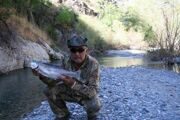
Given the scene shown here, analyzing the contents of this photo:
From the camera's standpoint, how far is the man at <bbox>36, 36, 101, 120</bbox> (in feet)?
23.1

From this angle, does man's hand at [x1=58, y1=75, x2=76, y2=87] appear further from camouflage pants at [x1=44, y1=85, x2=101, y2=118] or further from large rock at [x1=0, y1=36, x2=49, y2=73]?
large rock at [x1=0, y1=36, x2=49, y2=73]

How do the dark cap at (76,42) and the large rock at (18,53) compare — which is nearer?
the dark cap at (76,42)

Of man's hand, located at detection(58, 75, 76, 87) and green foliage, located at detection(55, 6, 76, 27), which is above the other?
green foliage, located at detection(55, 6, 76, 27)

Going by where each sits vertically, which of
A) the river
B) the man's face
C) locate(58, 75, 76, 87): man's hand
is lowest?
the river

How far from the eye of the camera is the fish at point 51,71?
6.59 metres

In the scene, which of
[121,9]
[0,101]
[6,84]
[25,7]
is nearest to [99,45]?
[25,7]

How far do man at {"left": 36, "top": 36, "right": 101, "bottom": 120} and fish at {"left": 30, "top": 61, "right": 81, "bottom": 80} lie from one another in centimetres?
8

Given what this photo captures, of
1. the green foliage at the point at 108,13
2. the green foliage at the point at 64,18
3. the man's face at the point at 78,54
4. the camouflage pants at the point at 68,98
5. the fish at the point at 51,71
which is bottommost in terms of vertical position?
the camouflage pants at the point at 68,98

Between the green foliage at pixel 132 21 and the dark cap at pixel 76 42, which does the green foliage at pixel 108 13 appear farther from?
the dark cap at pixel 76 42

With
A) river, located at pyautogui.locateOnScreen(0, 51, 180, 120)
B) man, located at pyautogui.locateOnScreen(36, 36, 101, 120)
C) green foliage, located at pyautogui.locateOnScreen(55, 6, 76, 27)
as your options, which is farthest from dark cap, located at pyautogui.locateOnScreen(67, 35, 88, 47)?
→ green foliage, located at pyautogui.locateOnScreen(55, 6, 76, 27)

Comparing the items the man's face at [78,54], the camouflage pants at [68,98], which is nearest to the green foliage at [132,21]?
the camouflage pants at [68,98]

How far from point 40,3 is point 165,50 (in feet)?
40.4

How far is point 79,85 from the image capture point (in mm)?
7133

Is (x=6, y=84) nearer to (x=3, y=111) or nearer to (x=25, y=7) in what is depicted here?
(x=3, y=111)
